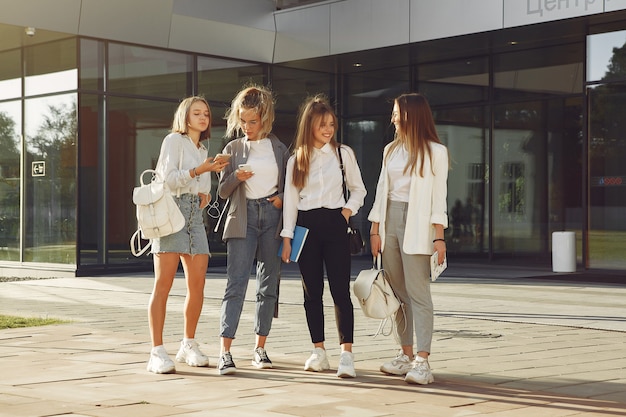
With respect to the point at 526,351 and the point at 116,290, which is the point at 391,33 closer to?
the point at 116,290

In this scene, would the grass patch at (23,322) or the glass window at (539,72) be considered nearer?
the grass patch at (23,322)

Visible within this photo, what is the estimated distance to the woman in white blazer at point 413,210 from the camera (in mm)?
6785

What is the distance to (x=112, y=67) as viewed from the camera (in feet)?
62.2

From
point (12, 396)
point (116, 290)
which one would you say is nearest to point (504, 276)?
point (116, 290)

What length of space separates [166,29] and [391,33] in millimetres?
4164

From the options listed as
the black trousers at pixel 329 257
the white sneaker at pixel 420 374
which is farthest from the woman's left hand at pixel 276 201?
the white sneaker at pixel 420 374

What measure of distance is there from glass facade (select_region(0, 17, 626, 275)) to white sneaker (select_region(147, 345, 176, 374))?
11.8 m

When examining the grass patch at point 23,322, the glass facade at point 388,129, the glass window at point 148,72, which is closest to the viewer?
the grass patch at point 23,322

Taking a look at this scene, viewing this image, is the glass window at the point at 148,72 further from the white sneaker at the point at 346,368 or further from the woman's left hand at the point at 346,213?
the white sneaker at the point at 346,368

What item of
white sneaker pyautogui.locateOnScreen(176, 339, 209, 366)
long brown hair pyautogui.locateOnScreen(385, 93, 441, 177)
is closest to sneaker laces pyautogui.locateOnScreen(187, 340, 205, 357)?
white sneaker pyautogui.locateOnScreen(176, 339, 209, 366)

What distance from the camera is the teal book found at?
275 inches

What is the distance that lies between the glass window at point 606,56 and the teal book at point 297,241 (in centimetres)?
1224

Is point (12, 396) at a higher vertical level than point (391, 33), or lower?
lower

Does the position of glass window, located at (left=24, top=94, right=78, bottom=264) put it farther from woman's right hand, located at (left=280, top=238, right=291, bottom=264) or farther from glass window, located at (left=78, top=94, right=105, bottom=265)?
woman's right hand, located at (left=280, top=238, right=291, bottom=264)
